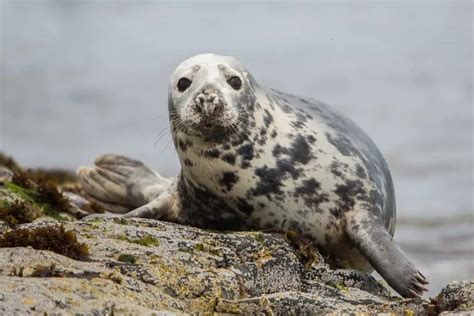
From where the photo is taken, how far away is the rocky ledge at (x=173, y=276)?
19.4 ft

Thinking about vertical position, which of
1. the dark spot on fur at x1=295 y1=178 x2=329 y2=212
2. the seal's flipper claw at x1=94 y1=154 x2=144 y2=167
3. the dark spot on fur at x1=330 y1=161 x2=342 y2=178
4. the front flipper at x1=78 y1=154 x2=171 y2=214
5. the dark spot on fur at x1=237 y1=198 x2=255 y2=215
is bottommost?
the dark spot on fur at x1=237 y1=198 x2=255 y2=215

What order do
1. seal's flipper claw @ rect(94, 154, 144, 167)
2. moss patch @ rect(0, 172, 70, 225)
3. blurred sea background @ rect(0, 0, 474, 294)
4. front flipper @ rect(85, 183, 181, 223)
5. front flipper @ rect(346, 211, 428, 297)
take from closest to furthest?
front flipper @ rect(346, 211, 428, 297), front flipper @ rect(85, 183, 181, 223), moss patch @ rect(0, 172, 70, 225), seal's flipper claw @ rect(94, 154, 144, 167), blurred sea background @ rect(0, 0, 474, 294)

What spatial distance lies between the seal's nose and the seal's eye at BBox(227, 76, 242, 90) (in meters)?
0.41

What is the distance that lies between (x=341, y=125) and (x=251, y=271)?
242cm

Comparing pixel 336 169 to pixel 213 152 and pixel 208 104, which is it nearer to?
pixel 213 152

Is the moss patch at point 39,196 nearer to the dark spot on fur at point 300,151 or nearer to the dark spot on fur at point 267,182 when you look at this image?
the dark spot on fur at point 267,182

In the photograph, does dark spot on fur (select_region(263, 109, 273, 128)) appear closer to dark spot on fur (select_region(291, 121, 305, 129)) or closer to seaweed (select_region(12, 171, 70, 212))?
dark spot on fur (select_region(291, 121, 305, 129))

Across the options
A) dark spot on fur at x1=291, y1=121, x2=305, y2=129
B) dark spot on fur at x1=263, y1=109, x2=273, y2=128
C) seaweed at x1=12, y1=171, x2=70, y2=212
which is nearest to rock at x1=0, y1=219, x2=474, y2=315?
dark spot on fur at x1=263, y1=109, x2=273, y2=128

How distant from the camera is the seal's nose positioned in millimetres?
7938

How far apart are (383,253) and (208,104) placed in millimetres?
1484

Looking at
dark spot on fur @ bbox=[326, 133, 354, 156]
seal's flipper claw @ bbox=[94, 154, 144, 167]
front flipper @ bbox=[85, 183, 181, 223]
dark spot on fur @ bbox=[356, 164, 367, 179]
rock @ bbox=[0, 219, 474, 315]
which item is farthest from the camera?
seal's flipper claw @ bbox=[94, 154, 144, 167]

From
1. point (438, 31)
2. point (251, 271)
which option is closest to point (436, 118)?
point (438, 31)

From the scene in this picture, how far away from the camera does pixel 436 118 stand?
27234mm

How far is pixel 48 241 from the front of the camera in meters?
6.65
